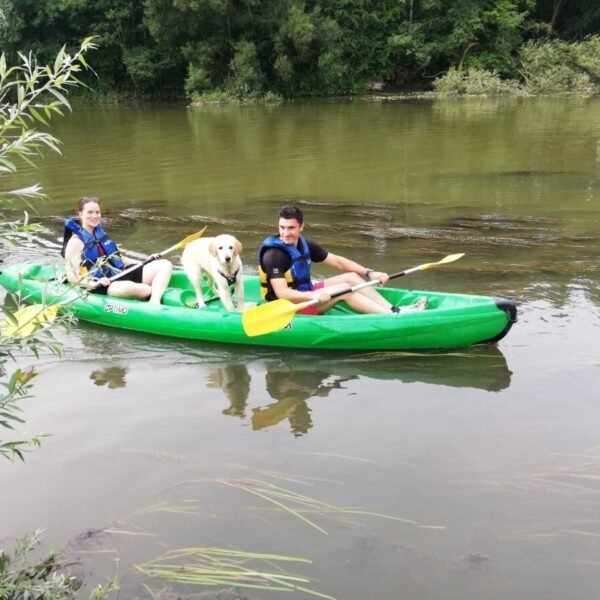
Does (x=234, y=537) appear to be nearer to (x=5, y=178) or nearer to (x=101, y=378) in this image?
(x=101, y=378)

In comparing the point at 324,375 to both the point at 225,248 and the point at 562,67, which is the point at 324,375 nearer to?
the point at 225,248

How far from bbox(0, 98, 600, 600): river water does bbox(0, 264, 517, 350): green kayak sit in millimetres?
114

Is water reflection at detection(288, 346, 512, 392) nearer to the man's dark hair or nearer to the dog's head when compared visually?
the dog's head

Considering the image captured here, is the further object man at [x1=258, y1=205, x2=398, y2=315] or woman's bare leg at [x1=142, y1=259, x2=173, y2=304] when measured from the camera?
woman's bare leg at [x1=142, y1=259, x2=173, y2=304]

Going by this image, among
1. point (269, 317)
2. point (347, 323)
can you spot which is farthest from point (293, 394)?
point (347, 323)

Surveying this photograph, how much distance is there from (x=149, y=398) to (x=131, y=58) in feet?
102

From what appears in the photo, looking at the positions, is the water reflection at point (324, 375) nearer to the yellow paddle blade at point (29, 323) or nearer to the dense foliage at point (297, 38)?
the yellow paddle blade at point (29, 323)

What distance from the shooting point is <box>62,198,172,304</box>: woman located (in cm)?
605

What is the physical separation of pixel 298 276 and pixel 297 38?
84.9 feet

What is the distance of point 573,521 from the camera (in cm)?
327

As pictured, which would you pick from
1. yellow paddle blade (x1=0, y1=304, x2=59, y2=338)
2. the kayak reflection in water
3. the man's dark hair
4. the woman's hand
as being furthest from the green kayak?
yellow paddle blade (x1=0, y1=304, x2=59, y2=338)

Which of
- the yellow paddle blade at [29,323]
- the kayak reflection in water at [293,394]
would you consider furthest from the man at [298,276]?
the yellow paddle blade at [29,323]

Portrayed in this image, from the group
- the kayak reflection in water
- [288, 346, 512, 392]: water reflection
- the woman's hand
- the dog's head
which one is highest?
the dog's head

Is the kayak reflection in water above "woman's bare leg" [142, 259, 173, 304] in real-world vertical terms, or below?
below
